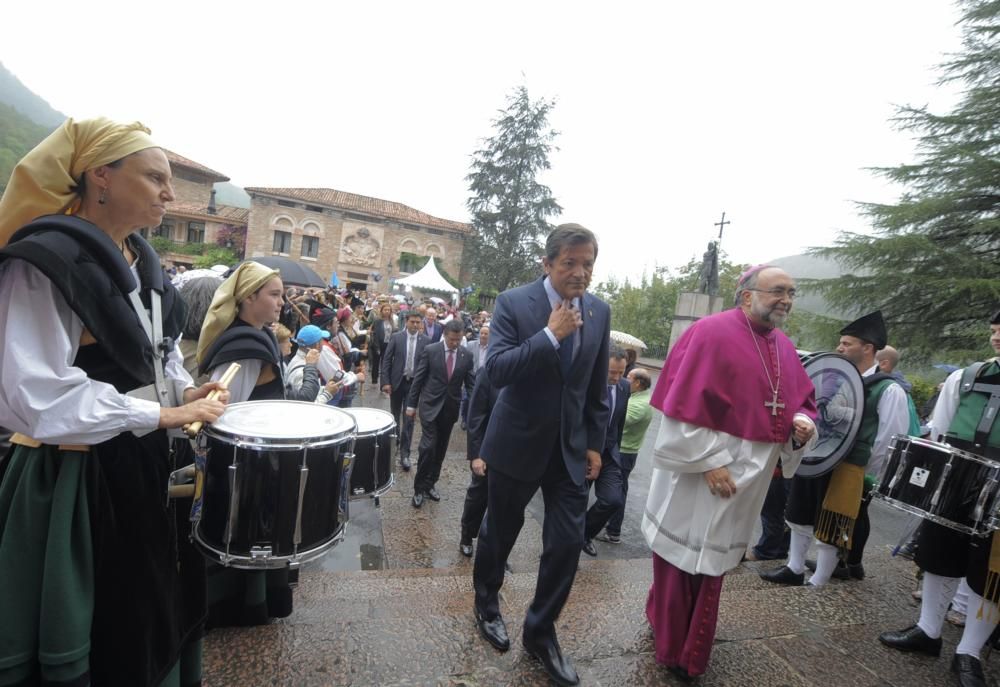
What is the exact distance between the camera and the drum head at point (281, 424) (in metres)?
1.77

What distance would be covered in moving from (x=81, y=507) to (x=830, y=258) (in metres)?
20.6

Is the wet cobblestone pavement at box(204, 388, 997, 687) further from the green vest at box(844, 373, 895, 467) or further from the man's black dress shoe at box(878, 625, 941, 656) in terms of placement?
the green vest at box(844, 373, 895, 467)

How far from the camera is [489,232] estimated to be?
37219 millimetres

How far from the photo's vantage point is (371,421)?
11.1 ft

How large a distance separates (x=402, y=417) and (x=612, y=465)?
3.20m

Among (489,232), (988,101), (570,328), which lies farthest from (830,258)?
(489,232)

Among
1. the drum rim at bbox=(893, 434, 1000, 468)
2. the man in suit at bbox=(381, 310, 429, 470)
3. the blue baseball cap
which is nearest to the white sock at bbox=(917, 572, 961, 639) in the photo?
the drum rim at bbox=(893, 434, 1000, 468)

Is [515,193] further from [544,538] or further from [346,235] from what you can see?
[544,538]

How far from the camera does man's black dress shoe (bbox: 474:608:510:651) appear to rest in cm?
249

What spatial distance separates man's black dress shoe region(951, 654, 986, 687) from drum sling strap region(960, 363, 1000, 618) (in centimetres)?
24

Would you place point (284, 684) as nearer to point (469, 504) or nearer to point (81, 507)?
point (81, 507)

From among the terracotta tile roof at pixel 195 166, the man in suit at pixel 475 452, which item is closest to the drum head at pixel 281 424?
the man in suit at pixel 475 452

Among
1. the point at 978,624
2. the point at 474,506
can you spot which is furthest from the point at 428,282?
the point at 978,624

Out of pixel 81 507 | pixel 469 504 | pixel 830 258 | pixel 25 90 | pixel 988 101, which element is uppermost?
pixel 25 90
